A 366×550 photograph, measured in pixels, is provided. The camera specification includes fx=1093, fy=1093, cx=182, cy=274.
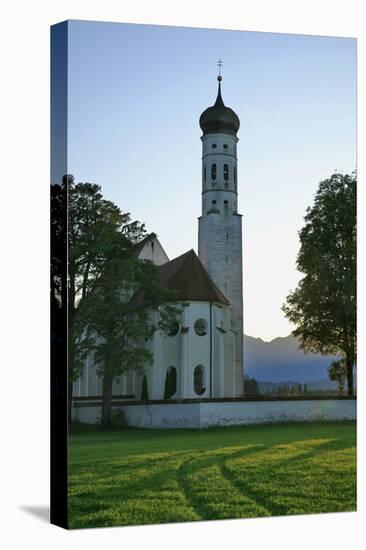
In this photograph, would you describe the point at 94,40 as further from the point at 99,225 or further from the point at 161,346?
the point at 161,346

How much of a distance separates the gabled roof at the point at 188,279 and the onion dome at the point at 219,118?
2.10m

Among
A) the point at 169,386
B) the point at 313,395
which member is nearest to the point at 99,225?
the point at 169,386

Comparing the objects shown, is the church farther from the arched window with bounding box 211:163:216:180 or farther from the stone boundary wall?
the stone boundary wall

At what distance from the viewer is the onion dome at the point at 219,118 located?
17.3 m

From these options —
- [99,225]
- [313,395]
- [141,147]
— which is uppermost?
[141,147]

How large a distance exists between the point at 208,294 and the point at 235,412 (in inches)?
89.5

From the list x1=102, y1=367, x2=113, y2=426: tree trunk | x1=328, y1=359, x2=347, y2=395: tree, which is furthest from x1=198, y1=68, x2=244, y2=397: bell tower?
x1=102, y1=367, x2=113, y2=426: tree trunk

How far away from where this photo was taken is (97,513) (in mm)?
15930

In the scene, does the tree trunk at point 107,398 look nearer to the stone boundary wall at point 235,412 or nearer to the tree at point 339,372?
the stone boundary wall at point 235,412

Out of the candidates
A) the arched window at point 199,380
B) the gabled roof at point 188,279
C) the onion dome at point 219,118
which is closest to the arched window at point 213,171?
the onion dome at point 219,118

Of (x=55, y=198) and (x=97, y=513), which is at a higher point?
(x=55, y=198)

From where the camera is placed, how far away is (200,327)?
20.8 m

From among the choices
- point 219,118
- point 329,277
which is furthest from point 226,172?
point 329,277

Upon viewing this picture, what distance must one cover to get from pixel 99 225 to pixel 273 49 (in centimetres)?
415
